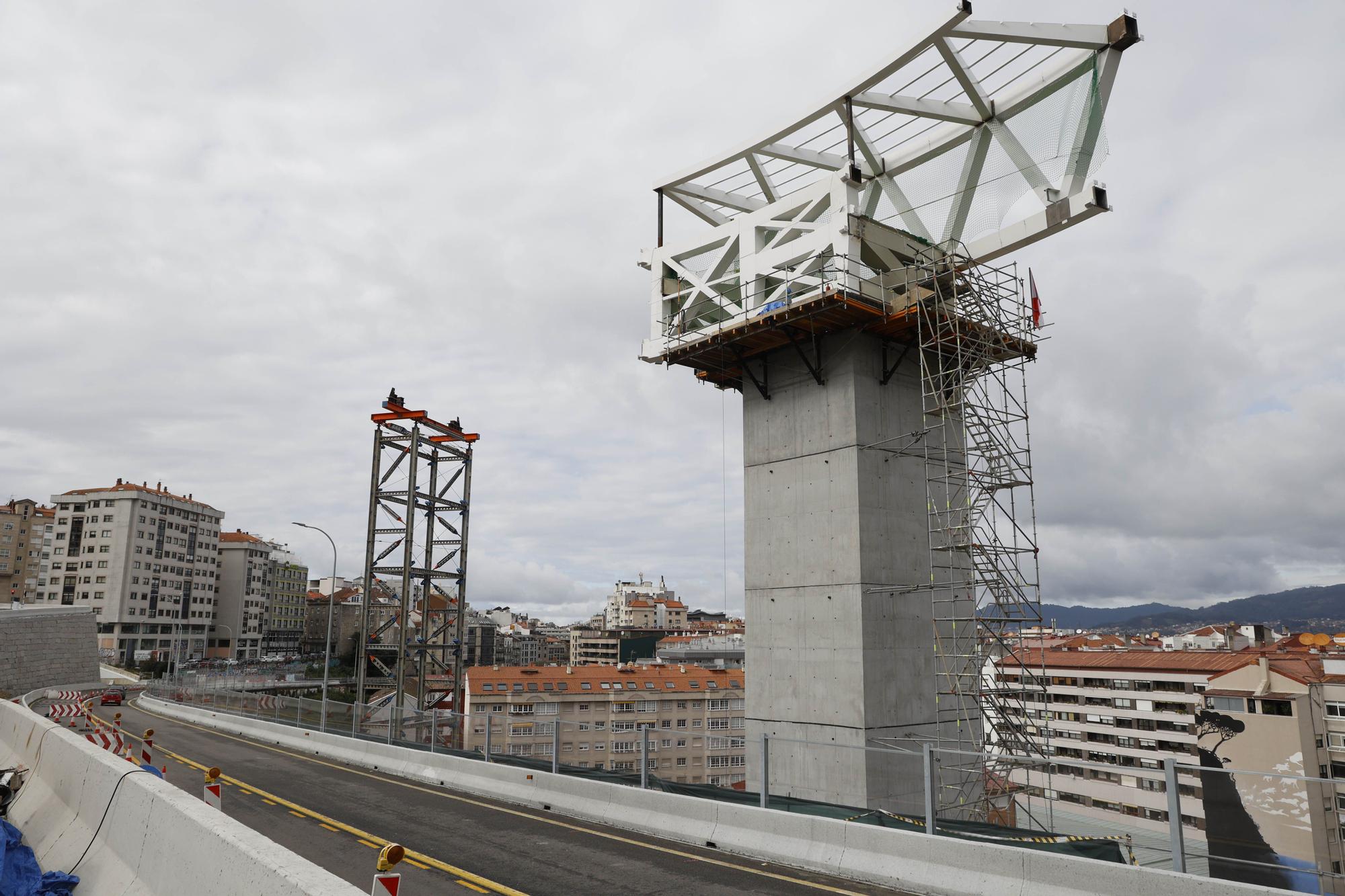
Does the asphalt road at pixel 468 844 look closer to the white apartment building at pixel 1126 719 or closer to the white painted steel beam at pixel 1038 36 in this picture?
the white painted steel beam at pixel 1038 36

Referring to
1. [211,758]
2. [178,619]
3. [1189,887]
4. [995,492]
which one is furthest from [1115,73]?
[178,619]

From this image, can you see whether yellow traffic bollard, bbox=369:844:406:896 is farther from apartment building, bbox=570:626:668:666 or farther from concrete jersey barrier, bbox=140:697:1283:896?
apartment building, bbox=570:626:668:666

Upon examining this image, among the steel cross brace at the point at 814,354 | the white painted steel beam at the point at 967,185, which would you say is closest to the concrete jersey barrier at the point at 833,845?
the steel cross brace at the point at 814,354

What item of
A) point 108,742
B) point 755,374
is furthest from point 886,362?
point 108,742

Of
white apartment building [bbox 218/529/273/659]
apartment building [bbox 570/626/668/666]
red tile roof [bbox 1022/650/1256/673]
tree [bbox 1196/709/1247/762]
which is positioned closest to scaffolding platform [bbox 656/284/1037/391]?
tree [bbox 1196/709/1247/762]

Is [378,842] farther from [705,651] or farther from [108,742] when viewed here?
[705,651]

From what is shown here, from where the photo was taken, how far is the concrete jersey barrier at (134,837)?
17.0ft

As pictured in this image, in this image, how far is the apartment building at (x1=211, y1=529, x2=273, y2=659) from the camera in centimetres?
12812

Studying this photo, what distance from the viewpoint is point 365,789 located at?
16516mm

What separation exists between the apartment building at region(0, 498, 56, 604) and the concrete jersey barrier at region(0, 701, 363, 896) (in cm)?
15035

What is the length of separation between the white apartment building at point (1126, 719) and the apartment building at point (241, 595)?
112 meters

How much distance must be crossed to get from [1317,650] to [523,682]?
2998 inches

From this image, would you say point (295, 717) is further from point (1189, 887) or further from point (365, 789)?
point (1189, 887)

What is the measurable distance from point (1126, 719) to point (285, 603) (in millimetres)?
136894
